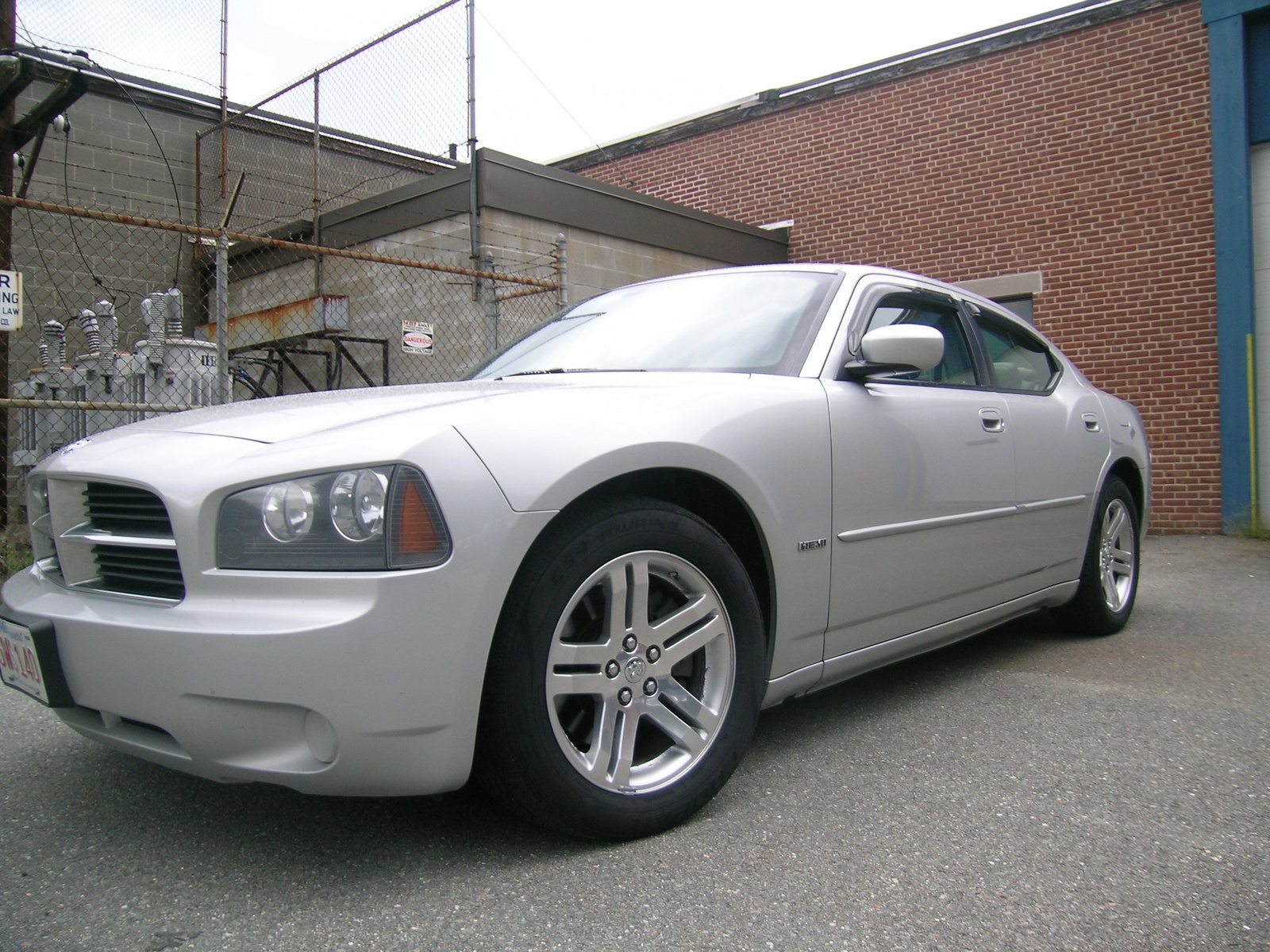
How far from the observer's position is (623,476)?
→ 7.15 feet

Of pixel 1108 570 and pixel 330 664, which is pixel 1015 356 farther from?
pixel 330 664

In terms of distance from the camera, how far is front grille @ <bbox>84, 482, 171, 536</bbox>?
196 cm

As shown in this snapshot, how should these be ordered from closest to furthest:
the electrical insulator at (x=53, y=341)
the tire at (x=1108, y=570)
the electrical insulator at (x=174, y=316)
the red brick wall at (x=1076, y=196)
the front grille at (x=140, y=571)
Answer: the front grille at (x=140, y=571) → the tire at (x=1108, y=570) → the electrical insulator at (x=174, y=316) → the electrical insulator at (x=53, y=341) → the red brick wall at (x=1076, y=196)

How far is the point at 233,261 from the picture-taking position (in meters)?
11.3

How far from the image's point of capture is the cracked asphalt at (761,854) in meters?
1.75

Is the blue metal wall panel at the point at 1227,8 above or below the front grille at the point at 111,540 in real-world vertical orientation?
above

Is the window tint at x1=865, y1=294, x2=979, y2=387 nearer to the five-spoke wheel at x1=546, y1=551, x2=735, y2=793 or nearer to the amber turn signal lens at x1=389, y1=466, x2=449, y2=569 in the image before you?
→ the five-spoke wheel at x1=546, y1=551, x2=735, y2=793

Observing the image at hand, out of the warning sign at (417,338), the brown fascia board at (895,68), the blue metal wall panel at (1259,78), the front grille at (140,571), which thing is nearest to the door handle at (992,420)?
the front grille at (140,571)

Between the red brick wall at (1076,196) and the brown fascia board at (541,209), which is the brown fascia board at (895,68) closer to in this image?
the red brick wall at (1076,196)

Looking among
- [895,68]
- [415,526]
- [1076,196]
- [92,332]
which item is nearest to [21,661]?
[415,526]

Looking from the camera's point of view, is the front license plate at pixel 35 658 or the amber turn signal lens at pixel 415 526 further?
the front license plate at pixel 35 658

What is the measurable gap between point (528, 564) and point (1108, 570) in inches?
133

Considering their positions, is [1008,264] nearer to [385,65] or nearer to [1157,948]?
[385,65]

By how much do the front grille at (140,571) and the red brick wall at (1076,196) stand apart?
31.0 feet
